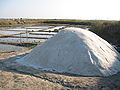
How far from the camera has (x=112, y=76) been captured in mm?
6633

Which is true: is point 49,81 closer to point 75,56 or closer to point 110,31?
point 75,56

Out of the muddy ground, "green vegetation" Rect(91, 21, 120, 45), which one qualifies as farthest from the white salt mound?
"green vegetation" Rect(91, 21, 120, 45)

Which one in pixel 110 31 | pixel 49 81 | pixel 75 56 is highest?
pixel 110 31

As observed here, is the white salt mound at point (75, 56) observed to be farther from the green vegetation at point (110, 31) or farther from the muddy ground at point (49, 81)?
the green vegetation at point (110, 31)

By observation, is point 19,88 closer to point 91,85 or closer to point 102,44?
point 91,85

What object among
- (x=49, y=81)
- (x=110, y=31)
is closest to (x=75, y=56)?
(x=49, y=81)

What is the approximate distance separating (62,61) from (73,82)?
5.06ft

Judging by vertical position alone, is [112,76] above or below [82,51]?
below

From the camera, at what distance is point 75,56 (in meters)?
7.39

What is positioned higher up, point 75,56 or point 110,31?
point 110,31

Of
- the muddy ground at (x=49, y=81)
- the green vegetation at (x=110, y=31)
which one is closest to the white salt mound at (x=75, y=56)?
the muddy ground at (x=49, y=81)

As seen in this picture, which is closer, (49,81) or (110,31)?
(49,81)

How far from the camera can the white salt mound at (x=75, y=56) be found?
6965 mm

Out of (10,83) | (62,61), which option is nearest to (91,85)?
(62,61)
